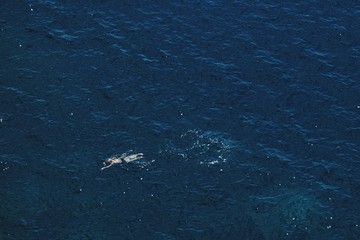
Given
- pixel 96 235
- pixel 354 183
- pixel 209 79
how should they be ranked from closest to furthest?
pixel 96 235, pixel 354 183, pixel 209 79

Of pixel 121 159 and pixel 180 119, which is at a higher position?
pixel 180 119

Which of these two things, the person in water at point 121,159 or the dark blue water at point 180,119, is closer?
the dark blue water at point 180,119

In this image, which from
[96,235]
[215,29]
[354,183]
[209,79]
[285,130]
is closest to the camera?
[96,235]

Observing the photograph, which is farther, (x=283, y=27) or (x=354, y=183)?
(x=283, y=27)

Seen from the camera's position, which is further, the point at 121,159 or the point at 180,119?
the point at 180,119

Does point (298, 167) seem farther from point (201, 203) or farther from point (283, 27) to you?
point (283, 27)

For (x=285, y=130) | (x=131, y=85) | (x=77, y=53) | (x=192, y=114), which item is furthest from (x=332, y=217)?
(x=77, y=53)

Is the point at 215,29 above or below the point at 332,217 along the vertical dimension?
above

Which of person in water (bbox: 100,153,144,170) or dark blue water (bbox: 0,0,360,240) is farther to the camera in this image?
person in water (bbox: 100,153,144,170)
